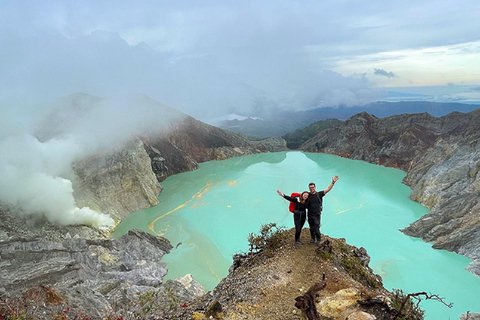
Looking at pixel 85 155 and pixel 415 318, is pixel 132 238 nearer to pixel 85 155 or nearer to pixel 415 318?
pixel 85 155

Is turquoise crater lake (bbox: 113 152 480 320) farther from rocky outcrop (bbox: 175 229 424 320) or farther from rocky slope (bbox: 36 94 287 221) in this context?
rocky outcrop (bbox: 175 229 424 320)

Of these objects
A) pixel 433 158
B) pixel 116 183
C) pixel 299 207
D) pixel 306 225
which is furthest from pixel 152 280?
pixel 433 158

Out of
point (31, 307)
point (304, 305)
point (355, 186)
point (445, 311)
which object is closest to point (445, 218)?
point (445, 311)

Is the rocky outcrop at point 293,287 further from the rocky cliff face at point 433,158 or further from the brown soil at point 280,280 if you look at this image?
the rocky cliff face at point 433,158

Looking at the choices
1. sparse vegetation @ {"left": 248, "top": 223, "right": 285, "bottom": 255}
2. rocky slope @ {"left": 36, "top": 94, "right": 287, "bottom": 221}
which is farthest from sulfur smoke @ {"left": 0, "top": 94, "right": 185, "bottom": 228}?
sparse vegetation @ {"left": 248, "top": 223, "right": 285, "bottom": 255}

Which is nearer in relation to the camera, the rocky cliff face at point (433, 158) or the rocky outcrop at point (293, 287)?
the rocky outcrop at point (293, 287)

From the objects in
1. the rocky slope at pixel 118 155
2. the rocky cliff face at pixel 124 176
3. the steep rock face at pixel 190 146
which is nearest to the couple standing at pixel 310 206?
the rocky cliff face at pixel 124 176
